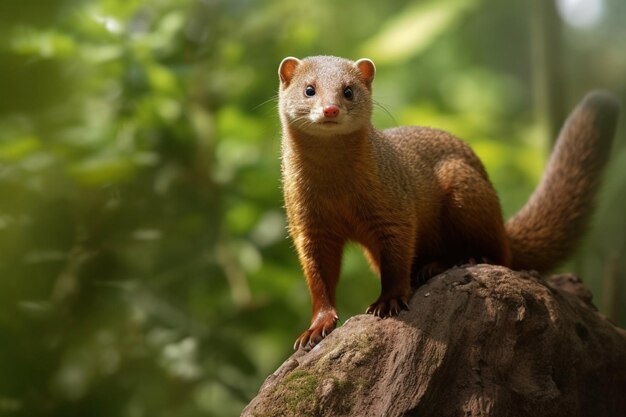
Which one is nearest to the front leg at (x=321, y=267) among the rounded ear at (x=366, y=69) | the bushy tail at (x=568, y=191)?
the rounded ear at (x=366, y=69)

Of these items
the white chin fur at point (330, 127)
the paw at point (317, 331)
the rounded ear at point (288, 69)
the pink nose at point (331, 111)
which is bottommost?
the paw at point (317, 331)

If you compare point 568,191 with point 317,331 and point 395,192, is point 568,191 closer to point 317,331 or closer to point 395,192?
point 395,192

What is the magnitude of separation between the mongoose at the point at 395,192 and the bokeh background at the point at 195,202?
0.33 metres

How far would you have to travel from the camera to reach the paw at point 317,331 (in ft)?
9.77

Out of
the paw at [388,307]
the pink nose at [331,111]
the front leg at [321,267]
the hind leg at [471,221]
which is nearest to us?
the paw at [388,307]

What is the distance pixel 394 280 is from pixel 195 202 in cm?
219

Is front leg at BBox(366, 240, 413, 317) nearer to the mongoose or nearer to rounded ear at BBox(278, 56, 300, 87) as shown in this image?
the mongoose

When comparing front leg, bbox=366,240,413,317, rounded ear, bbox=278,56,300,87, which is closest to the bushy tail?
front leg, bbox=366,240,413,317

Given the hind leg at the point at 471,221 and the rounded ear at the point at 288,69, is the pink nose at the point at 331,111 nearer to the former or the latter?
the rounded ear at the point at 288,69

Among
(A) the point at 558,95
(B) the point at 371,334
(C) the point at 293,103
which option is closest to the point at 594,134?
(A) the point at 558,95

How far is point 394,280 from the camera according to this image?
3.24m

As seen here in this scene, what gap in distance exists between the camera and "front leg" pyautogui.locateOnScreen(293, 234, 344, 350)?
333 centimetres

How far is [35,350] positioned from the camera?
248 cm

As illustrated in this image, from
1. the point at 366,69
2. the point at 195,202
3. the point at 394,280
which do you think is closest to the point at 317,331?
the point at 394,280
